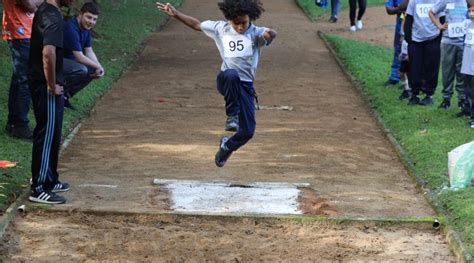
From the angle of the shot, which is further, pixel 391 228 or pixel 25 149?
pixel 25 149

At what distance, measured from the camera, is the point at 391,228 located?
27.4ft

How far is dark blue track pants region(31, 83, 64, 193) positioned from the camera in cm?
857

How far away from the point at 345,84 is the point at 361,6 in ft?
25.5

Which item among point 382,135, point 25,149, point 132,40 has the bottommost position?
point 132,40

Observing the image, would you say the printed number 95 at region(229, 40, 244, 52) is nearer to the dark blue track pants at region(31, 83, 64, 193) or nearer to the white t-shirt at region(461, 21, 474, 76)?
the dark blue track pants at region(31, 83, 64, 193)

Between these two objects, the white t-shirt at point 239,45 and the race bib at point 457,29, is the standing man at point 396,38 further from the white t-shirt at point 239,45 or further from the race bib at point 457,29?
the white t-shirt at point 239,45

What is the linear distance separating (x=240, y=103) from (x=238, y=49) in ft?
1.85

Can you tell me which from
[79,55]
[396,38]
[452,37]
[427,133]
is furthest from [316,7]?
[79,55]

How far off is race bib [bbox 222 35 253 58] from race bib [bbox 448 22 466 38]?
4761 mm

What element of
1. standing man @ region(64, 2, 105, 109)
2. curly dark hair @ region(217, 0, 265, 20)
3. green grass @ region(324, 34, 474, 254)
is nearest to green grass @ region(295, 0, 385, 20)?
green grass @ region(324, 34, 474, 254)

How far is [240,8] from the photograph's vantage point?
28.8 feet

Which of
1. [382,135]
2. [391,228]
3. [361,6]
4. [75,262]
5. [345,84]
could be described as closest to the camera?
[75,262]

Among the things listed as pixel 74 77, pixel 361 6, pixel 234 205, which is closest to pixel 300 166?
pixel 234 205

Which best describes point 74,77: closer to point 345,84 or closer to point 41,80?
point 41,80
